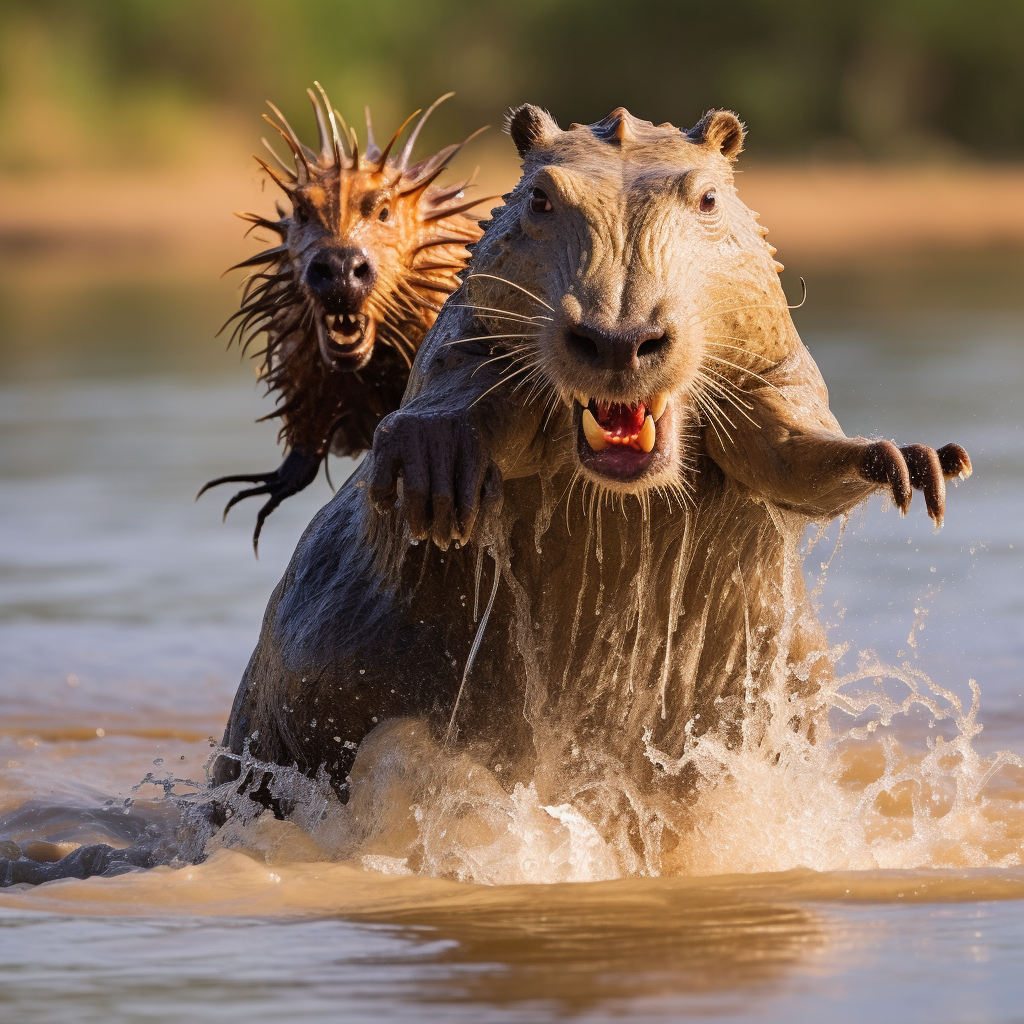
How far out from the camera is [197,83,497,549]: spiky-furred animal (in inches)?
217

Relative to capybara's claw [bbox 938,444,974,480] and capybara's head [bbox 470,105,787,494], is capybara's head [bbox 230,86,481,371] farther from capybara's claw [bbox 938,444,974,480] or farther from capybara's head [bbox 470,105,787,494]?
capybara's claw [bbox 938,444,974,480]

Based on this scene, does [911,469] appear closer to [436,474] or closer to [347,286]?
[436,474]

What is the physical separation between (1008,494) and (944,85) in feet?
103

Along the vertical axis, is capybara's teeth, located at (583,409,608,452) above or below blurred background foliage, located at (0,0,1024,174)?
below

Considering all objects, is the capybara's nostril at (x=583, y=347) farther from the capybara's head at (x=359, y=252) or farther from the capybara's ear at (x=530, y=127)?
the capybara's head at (x=359, y=252)

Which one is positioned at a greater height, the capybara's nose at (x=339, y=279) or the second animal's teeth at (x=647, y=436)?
the capybara's nose at (x=339, y=279)

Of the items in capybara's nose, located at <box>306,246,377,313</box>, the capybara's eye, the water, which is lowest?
the water

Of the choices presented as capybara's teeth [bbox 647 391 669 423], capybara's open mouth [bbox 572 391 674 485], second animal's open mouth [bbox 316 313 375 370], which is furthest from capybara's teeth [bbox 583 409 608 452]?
second animal's open mouth [bbox 316 313 375 370]

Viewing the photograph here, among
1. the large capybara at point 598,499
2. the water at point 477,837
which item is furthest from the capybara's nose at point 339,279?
the water at point 477,837

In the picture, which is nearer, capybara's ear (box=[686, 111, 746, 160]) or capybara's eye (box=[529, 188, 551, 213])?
capybara's eye (box=[529, 188, 551, 213])

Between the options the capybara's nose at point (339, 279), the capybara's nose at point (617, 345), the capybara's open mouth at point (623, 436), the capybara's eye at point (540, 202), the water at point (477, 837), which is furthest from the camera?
the capybara's nose at point (339, 279)

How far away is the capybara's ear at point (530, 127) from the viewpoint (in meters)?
4.83

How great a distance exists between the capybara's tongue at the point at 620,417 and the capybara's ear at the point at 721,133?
30.6 inches

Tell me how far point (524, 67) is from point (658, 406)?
1494 inches
